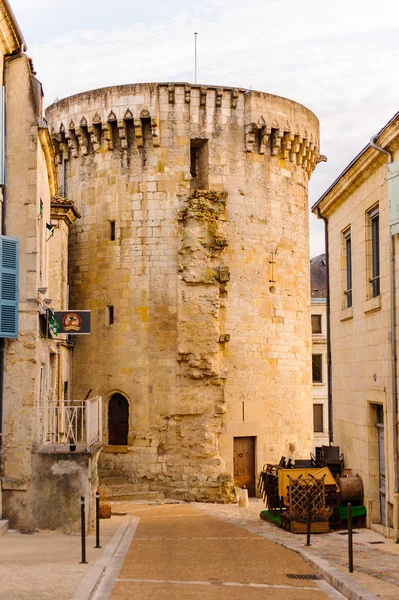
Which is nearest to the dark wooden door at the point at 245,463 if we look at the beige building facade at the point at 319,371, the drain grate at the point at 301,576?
the drain grate at the point at 301,576

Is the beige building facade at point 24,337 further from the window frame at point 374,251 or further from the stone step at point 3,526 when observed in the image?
the window frame at point 374,251

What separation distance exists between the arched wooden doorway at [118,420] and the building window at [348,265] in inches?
363

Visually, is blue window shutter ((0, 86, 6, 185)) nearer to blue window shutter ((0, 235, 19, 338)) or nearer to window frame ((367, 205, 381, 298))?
blue window shutter ((0, 235, 19, 338))

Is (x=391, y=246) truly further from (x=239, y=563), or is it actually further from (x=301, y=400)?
(x=301, y=400)

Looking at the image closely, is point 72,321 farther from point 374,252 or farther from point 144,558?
point 144,558

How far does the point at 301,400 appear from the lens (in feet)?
91.4

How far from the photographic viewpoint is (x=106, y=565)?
12.3 meters

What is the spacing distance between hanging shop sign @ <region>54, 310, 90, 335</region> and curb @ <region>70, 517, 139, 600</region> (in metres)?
4.18

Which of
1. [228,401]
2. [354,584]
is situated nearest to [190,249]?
[228,401]

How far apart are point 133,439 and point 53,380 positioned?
406cm

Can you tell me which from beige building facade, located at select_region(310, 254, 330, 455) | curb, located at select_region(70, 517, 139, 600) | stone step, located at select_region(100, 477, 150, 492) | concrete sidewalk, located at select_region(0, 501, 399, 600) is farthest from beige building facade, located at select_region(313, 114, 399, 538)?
beige building facade, located at select_region(310, 254, 330, 455)

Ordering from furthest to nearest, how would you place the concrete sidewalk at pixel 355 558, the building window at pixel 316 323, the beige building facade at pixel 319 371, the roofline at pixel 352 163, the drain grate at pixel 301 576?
the building window at pixel 316 323 → the beige building facade at pixel 319 371 → the roofline at pixel 352 163 → the drain grate at pixel 301 576 → the concrete sidewalk at pixel 355 558

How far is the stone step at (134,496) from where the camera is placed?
24.2 meters

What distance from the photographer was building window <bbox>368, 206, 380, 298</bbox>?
16.9 meters
